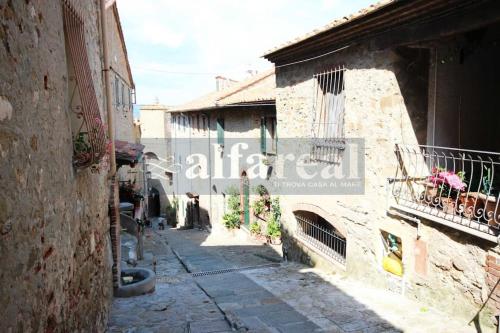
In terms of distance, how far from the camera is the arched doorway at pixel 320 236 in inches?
346

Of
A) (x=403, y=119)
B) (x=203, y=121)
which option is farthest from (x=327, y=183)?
(x=203, y=121)

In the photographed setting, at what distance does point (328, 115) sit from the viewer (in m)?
8.25

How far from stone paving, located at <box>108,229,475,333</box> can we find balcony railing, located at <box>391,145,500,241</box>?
1.34 metres

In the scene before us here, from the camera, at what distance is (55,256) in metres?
2.99

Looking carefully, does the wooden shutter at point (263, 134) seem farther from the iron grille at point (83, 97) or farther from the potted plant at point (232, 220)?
the iron grille at point (83, 97)

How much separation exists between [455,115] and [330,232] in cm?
374

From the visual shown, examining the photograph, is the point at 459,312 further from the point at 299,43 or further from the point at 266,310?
the point at 299,43

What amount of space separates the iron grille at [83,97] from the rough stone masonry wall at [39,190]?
21 cm

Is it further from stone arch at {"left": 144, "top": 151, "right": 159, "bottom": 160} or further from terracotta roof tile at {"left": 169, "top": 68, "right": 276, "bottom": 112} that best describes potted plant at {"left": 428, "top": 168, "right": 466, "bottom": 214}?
stone arch at {"left": 144, "top": 151, "right": 159, "bottom": 160}

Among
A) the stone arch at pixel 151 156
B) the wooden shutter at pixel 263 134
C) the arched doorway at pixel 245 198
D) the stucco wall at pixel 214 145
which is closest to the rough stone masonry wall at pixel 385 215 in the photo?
the wooden shutter at pixel 263 134

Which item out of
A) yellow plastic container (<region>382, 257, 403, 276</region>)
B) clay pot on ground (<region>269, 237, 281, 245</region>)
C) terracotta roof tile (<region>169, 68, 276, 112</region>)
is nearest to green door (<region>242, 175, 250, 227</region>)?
clay pot on ground (<region>269, 237, 281, 245</region>)

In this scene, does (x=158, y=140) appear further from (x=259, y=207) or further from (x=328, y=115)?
(x=328, y=115)

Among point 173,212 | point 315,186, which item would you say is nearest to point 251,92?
point 315,186

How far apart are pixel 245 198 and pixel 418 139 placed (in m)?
10.9
